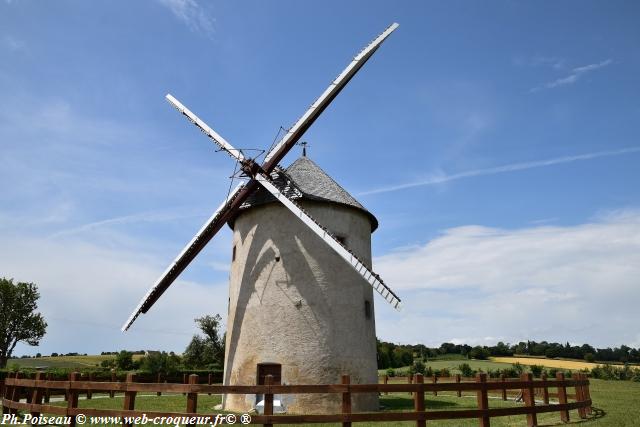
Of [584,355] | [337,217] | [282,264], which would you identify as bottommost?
[584,355]

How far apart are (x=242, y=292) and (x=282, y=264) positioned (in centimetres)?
187

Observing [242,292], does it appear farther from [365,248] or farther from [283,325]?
[365,248]

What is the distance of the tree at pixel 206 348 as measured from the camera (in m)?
47.1

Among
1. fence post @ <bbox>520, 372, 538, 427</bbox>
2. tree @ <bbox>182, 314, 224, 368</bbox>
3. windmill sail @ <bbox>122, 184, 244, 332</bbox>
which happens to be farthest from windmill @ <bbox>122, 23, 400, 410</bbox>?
tree @ <bbox>182, 314, 224, 368</bbox>

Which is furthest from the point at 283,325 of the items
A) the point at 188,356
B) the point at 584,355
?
the point at 584,355

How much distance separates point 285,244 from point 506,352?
188 ft

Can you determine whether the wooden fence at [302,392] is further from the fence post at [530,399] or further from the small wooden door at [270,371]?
the small wooden door at [270,371]

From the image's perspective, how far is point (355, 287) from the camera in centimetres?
1532

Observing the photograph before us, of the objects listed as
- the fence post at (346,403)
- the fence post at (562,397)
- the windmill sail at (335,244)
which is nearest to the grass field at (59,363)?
the windmill sail at (335,244)

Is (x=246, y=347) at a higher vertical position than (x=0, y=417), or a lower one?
higher

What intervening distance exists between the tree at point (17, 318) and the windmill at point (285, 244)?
3453 centimetres

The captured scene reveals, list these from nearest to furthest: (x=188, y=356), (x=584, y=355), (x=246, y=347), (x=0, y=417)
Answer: (x=0, y=417) → (x=246, y=347) → (x=188, y=356) → (x=584, y=355)

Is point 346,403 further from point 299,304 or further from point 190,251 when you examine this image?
point 190,251

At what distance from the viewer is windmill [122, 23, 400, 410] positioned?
1448 centimetres
